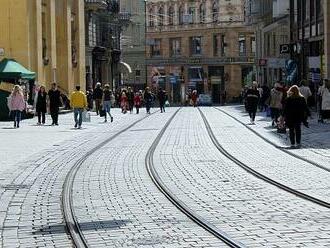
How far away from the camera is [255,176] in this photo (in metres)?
15.9

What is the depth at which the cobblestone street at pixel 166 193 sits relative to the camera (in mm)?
10047

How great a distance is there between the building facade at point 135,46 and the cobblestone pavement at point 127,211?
8283 centimetres

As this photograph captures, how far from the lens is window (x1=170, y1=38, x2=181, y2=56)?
100 metres

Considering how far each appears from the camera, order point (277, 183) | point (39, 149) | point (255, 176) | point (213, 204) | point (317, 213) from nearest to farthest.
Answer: point (317, 213) < point (213, 204) < point (277, 183) < point (255, 176) < point (39, 149)

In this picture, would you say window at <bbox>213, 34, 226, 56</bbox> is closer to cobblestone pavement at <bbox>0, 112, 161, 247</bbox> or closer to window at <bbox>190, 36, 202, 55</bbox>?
window at <bbox>190, 36, 202, 55</bbox>

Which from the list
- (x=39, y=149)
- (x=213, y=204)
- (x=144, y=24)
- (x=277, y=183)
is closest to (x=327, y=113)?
(x=39, y=149)

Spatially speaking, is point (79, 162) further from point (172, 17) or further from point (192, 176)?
point (172, 17)

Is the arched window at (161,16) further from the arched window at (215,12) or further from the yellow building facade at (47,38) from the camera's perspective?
the yellow building facade at (47,38)

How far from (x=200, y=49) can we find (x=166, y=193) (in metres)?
85.2

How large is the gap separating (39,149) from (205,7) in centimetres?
7711

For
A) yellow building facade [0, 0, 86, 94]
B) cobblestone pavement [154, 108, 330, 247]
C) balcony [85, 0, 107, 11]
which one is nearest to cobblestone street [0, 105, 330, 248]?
cobblestone pavement [154, 108, 330, 247]

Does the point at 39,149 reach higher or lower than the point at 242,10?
lower

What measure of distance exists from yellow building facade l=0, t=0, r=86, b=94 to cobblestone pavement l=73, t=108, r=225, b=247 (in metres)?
25.3

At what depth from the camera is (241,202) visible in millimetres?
12594
